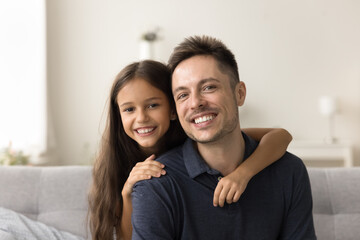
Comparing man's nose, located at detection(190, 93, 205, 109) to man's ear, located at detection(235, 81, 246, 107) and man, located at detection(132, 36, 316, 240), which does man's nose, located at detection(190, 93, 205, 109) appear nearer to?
man, located at detection(132, 36, 316, 240)

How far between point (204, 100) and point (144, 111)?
40 centimetres

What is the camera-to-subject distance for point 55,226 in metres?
2.04

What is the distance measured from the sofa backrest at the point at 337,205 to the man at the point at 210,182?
45 cm

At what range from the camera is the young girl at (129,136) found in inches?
71.9

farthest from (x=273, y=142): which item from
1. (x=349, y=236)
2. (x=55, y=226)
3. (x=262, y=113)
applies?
(x=262, y=113)

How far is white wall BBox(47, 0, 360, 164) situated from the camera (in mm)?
4930

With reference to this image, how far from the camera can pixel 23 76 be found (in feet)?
14.4

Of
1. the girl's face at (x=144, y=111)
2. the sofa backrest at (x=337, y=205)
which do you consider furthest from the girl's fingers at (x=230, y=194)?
the sofa backrest at (x=337, y=205)

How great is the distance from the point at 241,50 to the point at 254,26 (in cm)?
31

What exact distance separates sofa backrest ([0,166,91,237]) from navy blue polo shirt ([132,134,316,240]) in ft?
2.12

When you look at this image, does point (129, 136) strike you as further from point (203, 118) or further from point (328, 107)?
point (328, 107)

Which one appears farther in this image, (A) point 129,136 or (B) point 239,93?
(A) point 129,136

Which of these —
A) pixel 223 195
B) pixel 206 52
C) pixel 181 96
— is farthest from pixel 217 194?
pixel 206 52

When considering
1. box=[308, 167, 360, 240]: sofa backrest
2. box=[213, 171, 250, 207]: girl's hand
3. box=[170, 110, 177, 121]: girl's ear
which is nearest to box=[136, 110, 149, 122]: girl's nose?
box=[170, 110, 177, 121]: girl's ear
